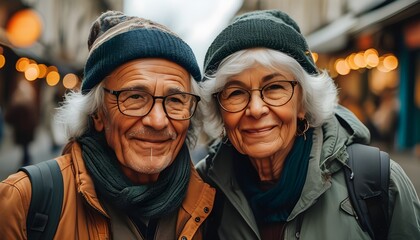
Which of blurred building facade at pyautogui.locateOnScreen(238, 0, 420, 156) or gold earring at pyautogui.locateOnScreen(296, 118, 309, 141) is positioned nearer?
gold earring at pyautogui.locateOnScreen(296, 118, 309, 141)

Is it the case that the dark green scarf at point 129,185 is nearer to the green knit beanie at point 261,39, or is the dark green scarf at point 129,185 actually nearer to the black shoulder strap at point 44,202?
the black shoulder strap at point 44,202

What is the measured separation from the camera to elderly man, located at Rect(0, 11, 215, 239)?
7.88ft

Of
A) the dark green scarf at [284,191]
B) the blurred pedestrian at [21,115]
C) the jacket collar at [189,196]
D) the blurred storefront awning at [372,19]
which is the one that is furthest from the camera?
the blurred pedestrian at [21,115]

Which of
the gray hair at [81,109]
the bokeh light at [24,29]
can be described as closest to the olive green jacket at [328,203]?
the gray hair at [81,109]

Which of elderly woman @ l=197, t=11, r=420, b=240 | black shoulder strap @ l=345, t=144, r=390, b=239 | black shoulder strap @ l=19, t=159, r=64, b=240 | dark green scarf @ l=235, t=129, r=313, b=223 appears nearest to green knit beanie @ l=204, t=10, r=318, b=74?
elderly woman @ l=197, t=11, r=420, b=240

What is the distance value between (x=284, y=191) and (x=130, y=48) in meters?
1.23

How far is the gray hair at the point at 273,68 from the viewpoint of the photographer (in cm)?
→ 258

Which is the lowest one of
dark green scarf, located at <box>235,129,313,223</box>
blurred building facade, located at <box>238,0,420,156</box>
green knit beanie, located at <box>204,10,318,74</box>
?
dark green scarf, located at <box>235,129,313,223</box>

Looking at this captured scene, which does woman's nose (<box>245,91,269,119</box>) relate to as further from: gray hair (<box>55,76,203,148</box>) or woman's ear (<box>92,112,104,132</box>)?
woman's ear (<box>92,112,104,132</box>)

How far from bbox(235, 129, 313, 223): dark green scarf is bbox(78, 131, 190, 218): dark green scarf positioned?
0.45 meters

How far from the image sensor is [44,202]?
219cm

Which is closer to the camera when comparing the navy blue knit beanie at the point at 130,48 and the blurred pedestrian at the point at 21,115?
the navy blue knit beanie at the point at 130,48

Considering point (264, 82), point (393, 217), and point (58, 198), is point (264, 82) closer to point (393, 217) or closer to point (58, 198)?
point (393, 217)

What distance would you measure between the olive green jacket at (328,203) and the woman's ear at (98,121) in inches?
31.7
